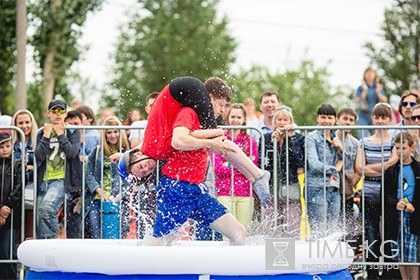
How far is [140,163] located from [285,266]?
1453 mm

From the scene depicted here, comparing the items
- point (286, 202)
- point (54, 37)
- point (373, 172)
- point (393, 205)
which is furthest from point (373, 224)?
point (54, 37)

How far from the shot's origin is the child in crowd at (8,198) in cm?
1002

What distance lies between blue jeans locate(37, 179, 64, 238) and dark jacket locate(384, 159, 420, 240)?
3.19 metres

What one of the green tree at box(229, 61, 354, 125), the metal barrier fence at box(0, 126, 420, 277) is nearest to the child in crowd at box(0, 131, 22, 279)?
the metal barrier fence at box(0, 126, 420, 277)

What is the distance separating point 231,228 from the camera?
7656 mm

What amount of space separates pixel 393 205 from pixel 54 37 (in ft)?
51.8

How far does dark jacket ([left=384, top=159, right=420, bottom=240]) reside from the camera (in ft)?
32.8

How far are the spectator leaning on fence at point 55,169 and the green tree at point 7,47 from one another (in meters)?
14.1

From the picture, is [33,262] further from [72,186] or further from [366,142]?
[366,142]

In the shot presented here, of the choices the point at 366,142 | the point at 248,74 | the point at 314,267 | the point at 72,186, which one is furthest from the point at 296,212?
the point at 248,74

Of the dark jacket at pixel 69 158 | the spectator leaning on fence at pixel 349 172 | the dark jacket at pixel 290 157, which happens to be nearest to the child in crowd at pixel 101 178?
the dark jacket at pixel 69 158

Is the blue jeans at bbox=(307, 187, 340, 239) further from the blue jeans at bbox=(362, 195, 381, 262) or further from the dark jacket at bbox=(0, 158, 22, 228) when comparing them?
the dark jacket at bbox=(0, 158, 22, 228)

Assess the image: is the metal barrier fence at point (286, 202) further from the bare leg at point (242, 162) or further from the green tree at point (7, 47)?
the green tree at point (7, 47)

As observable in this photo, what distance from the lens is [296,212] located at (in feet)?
33.0
